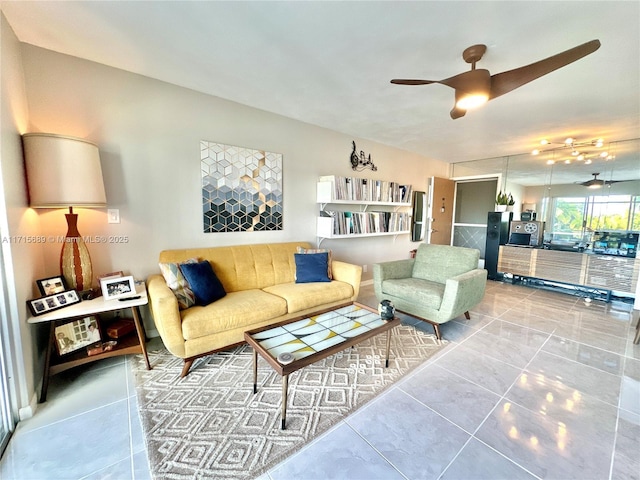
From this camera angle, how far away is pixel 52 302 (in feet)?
5.57

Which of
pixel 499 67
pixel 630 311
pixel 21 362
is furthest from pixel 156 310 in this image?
pixel 630 311

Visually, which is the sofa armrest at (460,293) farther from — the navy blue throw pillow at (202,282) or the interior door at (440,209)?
the interior door at (440,209)

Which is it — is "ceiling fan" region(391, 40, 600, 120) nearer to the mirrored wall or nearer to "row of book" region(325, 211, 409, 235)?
"row of book" region(325, 211, 409, 235)

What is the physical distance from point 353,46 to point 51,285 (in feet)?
8.61

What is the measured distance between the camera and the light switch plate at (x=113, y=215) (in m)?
2.16

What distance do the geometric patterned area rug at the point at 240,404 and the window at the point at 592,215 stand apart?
362 centimetres

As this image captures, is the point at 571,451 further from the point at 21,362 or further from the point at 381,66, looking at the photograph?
the point at 21,362

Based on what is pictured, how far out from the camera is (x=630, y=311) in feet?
11.1

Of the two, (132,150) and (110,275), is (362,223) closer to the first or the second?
(132,150)

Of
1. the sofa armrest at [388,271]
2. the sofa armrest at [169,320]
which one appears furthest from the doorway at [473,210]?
the sofa armrest at [169,320]

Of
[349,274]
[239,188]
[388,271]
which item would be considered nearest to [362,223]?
[388,271]

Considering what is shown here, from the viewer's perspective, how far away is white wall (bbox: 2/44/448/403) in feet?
5.56

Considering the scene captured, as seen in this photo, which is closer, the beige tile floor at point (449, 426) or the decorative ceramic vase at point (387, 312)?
the beige tile floor at point (449, 426)

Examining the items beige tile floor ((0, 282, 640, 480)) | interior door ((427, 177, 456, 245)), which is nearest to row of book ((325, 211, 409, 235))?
interior door ((427, 177, 456, 245))
